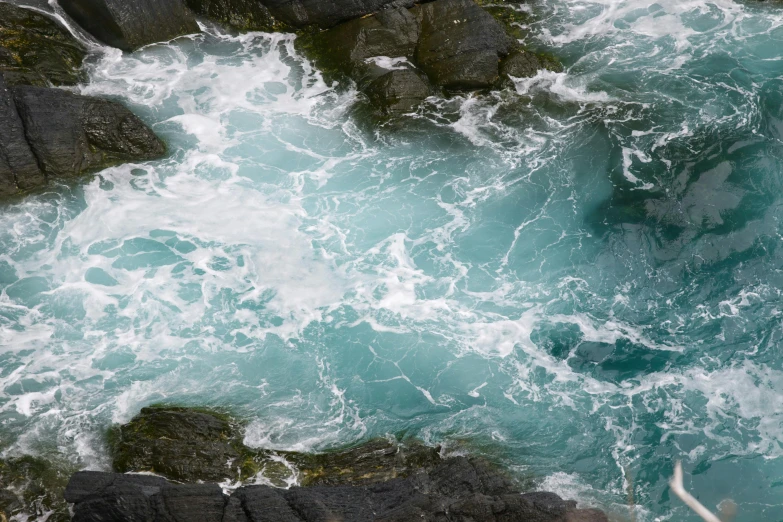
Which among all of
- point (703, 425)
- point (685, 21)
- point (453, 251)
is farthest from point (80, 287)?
point (685, 21)

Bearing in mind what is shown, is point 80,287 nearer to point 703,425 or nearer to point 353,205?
point 353,205

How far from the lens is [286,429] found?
86.4ft

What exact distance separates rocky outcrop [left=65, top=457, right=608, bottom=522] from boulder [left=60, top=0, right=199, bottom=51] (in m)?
22.9

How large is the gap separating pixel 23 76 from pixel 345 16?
50.3 feet

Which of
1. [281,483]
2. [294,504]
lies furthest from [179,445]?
[294,504]

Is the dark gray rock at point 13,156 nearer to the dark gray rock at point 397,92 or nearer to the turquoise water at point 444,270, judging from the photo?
the turquoise water at point 444,270

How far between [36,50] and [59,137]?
6064 millimetres

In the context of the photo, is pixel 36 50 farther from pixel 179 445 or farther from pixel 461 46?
pixel 179 445

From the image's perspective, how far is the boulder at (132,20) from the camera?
37469 mm

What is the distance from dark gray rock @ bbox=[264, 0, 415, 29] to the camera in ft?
132

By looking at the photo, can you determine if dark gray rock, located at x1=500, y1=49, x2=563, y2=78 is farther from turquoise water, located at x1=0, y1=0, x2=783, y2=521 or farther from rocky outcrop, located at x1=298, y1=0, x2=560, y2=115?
turquoise water, located at x1=0, y1=0, x2=783, y2=521

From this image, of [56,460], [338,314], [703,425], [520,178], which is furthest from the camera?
[520,178]

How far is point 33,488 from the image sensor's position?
78.8 feet

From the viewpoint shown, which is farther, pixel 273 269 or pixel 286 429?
pixel 273 269
